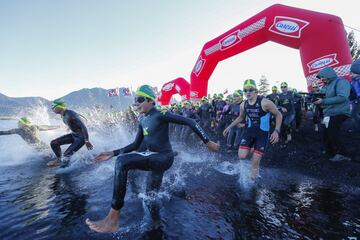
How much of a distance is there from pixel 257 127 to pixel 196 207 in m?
2.44

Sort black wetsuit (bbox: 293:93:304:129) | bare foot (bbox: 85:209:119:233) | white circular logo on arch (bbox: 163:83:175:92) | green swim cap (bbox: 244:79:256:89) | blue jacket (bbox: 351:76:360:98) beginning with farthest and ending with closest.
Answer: white circular logo on arch (bbox: 163:83:175:92), black wetsuit (bbox: 293:93:304:129), blue jacket (bbox: 351:76:360:98), green swim cap (bbox: 244:79:256:89), bare foot (bbox: 85:209:119:233)

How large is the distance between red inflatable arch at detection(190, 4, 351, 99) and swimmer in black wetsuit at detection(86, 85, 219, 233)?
8527mm

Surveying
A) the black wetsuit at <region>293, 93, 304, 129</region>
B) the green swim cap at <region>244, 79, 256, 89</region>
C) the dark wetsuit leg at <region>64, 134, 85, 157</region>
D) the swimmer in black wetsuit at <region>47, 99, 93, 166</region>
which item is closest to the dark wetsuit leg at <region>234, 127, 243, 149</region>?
the black wetsuit at <region>293, 93, 304, 129</region>

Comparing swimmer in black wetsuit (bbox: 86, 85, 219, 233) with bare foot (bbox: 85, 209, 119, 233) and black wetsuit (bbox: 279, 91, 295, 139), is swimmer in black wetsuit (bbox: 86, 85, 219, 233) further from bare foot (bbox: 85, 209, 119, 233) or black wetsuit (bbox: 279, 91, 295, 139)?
black wetsuit (bbox: 279, 91, 295, 139)

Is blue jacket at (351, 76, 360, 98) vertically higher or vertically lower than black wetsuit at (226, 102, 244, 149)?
higher

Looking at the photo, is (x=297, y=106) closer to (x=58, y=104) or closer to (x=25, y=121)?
(x=58, y=104)

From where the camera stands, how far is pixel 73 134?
25.1ft

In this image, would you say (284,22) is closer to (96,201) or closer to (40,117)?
(96,201)

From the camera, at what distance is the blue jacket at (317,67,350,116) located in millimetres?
5637

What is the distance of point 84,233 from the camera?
10.7 ft

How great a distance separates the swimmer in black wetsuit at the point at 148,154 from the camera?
10.7 feet

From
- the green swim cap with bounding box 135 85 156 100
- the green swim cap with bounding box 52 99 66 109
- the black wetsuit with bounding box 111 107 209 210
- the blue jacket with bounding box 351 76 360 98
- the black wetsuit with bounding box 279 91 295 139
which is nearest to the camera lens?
the black wetsuit with bounding box 111 107 209 210

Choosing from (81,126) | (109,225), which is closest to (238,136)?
(81,126)

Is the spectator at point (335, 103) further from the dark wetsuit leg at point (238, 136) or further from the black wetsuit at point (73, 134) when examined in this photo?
the black wetsuit at point (73, 134)
